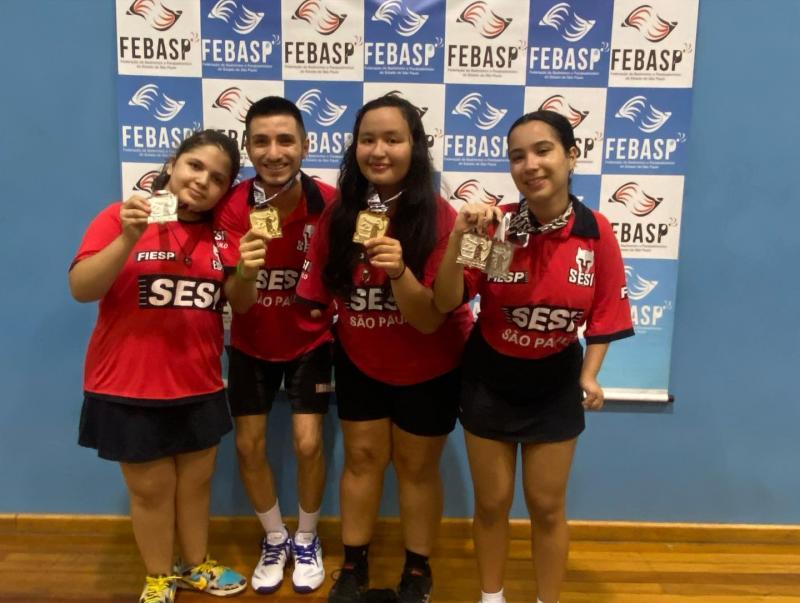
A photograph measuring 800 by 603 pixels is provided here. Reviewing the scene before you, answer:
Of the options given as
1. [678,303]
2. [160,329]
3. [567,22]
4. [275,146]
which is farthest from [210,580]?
[567,22]

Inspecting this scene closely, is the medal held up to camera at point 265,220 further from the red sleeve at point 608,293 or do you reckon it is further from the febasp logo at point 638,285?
the febasp logo at point 638,285

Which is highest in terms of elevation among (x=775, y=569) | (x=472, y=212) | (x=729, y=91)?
(x=729, y=91)

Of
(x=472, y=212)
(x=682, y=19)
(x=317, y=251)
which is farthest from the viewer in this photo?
(x=682, y=19)

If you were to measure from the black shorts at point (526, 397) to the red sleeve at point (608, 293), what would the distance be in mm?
115

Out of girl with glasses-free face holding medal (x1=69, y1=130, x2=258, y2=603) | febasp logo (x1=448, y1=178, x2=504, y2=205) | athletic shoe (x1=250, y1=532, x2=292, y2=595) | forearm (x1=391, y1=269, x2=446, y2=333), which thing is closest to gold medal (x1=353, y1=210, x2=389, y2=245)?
forearm (x1=391, y1=269, x2=446, y2=333)

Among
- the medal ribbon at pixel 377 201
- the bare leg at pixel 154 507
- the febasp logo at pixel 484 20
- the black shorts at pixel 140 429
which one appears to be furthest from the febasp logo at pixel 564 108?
the bare leg at pixel 154 507

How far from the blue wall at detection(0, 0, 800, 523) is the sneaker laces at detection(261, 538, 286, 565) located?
28 centimetres

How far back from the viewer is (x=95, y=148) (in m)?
2.23

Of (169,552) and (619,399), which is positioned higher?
(619,399)

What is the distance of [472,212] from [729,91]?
134 centimetres

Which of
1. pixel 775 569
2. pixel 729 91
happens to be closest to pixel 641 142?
pixel 729 91

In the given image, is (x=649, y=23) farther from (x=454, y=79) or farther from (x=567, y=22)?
(x=454, y=79)

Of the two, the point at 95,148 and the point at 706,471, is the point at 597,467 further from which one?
the point at 95,148

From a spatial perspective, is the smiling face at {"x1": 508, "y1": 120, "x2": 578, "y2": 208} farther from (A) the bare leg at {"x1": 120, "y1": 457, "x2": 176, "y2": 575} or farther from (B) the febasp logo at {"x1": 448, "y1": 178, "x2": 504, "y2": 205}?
(A) the bare leg at {"x1": 120, "y1": 457, "x2": 176, "y2": 575}
